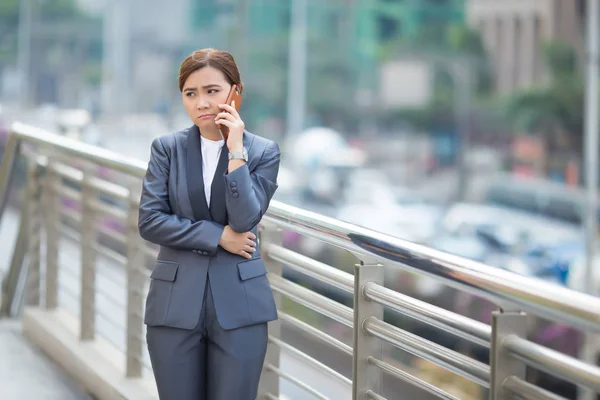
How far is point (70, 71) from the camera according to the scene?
29703 mm

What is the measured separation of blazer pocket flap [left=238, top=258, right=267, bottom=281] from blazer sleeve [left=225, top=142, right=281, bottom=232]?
9 cm

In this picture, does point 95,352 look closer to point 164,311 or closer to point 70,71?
point 164,311

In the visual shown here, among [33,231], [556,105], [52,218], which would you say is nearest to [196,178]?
[52,218]

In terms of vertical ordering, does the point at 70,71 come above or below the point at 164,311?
above

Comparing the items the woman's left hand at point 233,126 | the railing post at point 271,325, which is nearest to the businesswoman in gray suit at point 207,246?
the woman's left hand at point 233,126

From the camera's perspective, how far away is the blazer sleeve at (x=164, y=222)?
194cm

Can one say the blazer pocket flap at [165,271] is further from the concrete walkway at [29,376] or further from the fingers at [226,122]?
the concrete walkway at [29,376]

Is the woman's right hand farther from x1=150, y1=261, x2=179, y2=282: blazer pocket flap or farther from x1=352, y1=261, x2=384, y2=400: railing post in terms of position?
x1=352, y1=261, x2=384, y2=400: railing post

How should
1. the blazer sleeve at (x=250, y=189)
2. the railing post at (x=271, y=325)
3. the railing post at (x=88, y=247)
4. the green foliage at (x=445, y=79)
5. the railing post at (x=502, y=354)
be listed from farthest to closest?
the green foliage at (x=445, y=79)
the railing post at (x=88, y=247)
the railing post at (x=271, y=325)
the blazer sleeve at (x=250, y=189)
the railing post at (x=502, y=354)

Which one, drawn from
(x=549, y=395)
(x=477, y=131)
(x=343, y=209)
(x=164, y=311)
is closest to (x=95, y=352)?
(x=164, y=311)

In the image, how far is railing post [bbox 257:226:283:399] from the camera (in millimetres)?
2539

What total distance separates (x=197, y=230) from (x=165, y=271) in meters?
0.12

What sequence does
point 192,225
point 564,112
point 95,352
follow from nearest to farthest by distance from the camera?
point 192,225
point 95,352
point 564,112

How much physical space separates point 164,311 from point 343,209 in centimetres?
2774
